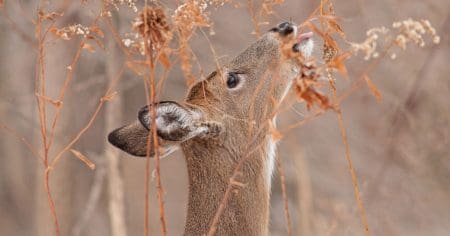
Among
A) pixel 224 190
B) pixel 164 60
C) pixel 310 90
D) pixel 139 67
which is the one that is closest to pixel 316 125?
pixel 224 190

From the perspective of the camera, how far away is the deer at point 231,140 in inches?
166

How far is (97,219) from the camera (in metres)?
10.6

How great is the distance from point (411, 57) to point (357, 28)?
140 centimetres

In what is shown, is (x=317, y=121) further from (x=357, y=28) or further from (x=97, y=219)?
(x=97, y=219)

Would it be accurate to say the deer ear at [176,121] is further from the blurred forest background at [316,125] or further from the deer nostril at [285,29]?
the blurred forest background at [316,125]

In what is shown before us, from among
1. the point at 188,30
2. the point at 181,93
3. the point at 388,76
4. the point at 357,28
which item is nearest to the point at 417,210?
the point at 388,76

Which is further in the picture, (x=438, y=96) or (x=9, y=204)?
(x=9, y=204)

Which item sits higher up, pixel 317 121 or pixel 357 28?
pixel 357 28

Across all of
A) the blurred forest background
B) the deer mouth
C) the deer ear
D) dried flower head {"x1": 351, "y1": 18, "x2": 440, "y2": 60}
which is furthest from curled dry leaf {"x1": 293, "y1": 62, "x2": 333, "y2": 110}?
the blurred forest background

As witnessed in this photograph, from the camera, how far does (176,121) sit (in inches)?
152

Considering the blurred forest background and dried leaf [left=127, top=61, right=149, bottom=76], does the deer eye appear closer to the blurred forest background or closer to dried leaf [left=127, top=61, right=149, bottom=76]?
the blurred forest background

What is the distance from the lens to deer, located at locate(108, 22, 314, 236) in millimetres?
4227

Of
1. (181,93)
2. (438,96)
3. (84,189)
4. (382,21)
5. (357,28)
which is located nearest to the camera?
(438,96)

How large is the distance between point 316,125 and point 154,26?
680cm
